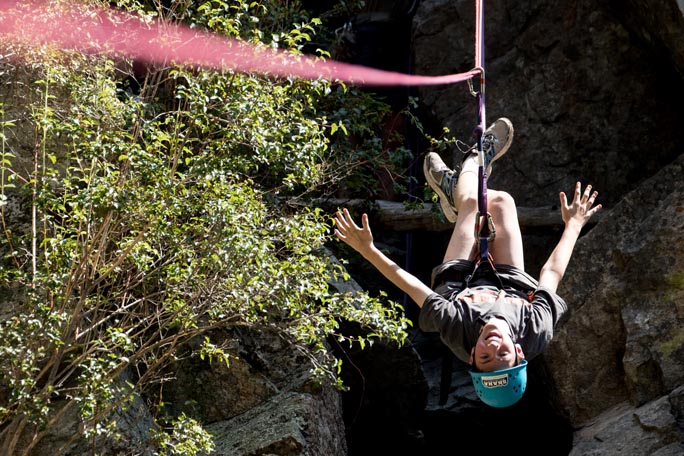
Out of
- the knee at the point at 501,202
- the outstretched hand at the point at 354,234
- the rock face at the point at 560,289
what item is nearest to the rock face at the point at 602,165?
the rock face at the point at 560,289

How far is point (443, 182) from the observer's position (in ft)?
15.8

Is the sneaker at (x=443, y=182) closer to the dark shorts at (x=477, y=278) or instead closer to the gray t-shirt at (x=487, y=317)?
the dark shorts at (x=477, y=278)

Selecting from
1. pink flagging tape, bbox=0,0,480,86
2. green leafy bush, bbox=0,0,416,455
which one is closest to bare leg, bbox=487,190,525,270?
pink flagging tape, bbox=0,0,480,86

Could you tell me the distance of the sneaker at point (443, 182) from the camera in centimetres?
466

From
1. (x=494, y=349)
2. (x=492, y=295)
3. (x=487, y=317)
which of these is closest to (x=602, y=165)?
(x=492, y=295)

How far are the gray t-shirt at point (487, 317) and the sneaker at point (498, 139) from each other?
4.23 feet

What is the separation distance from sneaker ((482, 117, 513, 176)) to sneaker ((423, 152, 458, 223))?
0.78 feet

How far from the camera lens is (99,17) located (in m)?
5.16

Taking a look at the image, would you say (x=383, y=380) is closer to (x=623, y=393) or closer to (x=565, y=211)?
(x=623, y=393)

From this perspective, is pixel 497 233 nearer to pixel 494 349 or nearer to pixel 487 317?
pixel 487 317

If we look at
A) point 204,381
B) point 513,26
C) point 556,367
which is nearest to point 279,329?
point 204,381

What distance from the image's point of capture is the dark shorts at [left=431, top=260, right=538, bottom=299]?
3.90 m

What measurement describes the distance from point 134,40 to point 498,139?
88.5 inches

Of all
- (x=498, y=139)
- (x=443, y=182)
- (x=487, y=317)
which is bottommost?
(x=487, y=317)
